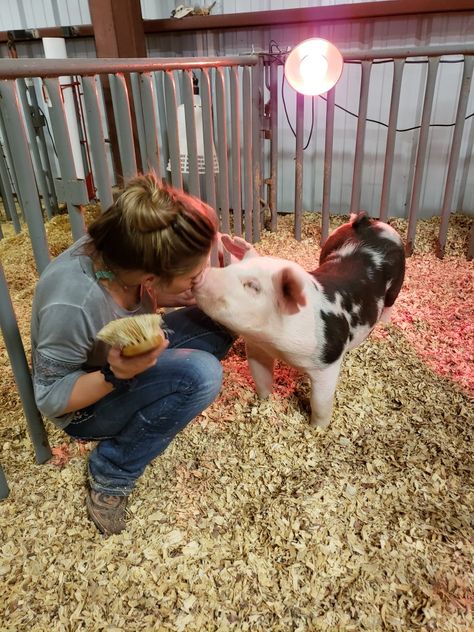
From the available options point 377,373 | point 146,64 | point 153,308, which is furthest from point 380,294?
point 146,64

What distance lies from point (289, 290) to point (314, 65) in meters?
1.75

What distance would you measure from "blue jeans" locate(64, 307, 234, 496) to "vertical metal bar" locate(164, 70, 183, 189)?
113 cm

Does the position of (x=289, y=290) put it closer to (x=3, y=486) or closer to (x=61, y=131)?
(x=61, y=131)

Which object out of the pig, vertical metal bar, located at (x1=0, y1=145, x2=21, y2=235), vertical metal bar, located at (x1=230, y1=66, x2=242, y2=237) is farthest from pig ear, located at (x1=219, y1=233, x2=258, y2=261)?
vertical metal bar, located at (x1=0, y1=145, x2=21, y2=235)

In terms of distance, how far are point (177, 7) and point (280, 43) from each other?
0.98 m

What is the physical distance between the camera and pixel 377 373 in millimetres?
2275

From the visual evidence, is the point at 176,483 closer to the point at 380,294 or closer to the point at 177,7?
the point at 380,294

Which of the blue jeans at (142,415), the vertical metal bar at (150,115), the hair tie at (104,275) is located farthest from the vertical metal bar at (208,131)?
the hair tie at (104,275)

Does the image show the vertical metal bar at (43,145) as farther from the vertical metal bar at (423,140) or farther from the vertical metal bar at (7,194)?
the vertical metal bar at (423,140)

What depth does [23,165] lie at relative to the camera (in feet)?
4.79

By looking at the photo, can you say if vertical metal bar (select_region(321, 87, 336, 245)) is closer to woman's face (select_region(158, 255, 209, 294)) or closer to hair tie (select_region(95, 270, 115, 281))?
woman's face (select_region(158, 255, 209, 294))

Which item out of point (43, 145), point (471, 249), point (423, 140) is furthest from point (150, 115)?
point (43, 145)

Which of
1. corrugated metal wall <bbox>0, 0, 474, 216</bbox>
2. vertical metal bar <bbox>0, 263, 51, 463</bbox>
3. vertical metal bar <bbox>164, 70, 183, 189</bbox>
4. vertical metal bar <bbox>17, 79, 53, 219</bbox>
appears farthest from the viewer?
vertical metal bar <bbox>17, 79, 53, 219</bbox>

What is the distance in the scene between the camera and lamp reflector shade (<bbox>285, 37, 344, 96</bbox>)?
8.71 feet
